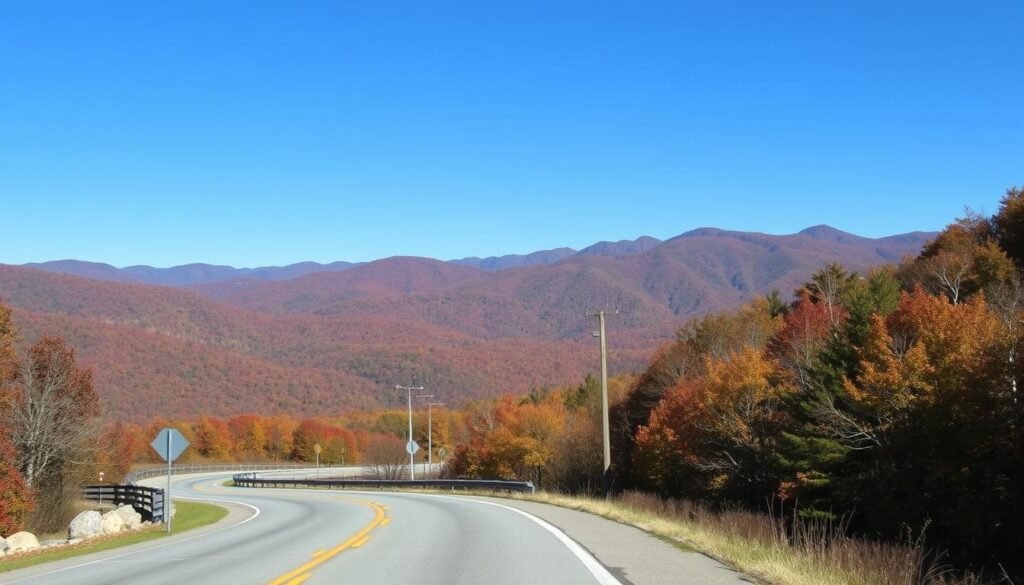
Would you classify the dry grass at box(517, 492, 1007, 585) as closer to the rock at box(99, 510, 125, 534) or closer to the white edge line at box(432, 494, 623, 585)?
the white edge line at box(432, 494, 623, 585)

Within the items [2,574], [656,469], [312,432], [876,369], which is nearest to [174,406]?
[312,432]

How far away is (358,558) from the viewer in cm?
1395

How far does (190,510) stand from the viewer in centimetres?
3694

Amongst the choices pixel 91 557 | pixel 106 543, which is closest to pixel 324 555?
pixel 91 557

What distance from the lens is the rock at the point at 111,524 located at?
2501 centimetres

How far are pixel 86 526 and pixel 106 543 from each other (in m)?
4.93

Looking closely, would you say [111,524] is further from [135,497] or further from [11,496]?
[135,497]

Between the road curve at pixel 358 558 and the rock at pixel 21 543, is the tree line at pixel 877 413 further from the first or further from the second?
the rock at pixel 21 543

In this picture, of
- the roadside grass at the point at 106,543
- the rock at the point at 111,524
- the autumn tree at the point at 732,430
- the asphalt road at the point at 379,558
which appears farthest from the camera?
the autumn tree at the point at 732,430

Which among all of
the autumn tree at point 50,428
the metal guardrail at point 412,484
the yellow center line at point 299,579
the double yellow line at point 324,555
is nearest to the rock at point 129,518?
the double yellow line at point 324,555

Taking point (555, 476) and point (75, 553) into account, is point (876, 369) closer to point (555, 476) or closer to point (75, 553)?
point (75, 553)

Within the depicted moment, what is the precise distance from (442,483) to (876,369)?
22.7m

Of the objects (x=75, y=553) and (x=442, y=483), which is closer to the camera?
(x=75, y=553)

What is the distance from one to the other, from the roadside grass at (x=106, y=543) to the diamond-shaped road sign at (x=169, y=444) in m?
2.08
